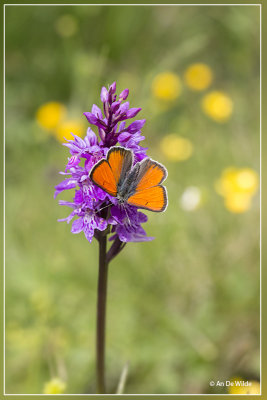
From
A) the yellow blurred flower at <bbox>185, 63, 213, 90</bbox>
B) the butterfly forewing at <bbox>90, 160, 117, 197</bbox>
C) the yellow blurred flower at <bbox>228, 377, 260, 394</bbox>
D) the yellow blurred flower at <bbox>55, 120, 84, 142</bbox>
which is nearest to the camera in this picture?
the butterfly forewing at <bbox>90, 160, 117, 197</bbox>

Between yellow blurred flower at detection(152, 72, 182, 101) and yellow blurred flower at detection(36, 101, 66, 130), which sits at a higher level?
yellow blurred flower at detection(152, 72, 182, 101)

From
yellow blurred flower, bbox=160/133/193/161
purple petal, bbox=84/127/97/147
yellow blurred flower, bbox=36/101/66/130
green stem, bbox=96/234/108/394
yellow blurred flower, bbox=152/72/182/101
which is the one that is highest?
yellow blurred flower, bbox=152/72/182/101

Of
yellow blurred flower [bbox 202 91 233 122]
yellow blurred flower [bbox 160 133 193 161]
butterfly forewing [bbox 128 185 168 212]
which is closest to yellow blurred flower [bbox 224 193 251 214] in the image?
yellow blurred flower [bbox 160 133 193 161]

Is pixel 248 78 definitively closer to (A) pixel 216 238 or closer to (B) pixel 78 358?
(A) pixel 216 238

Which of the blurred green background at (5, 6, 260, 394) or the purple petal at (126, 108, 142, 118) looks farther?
the blurred green background at (5, 6, 260, 394)

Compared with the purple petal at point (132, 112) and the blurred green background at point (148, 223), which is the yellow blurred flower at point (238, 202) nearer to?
the blurred green background at point (148, 223)

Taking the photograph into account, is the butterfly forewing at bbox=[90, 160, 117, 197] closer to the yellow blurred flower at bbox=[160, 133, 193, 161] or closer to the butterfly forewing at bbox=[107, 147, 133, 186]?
the butterfly forewing at bbox=[107, 147, 133, 186]
